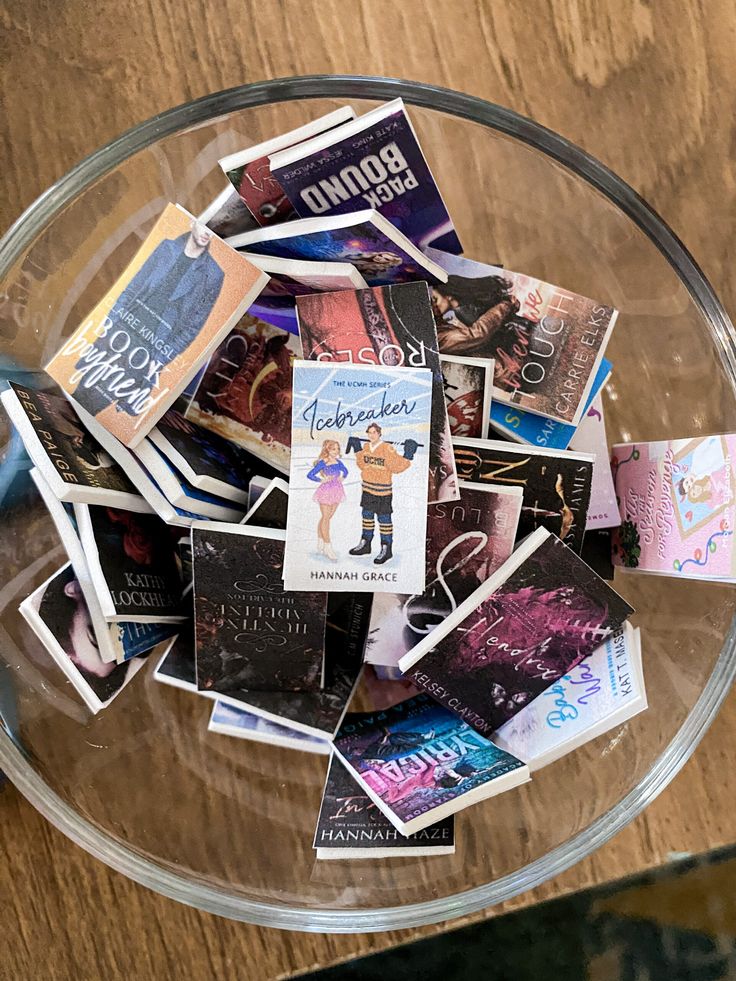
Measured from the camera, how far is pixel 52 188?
74 centimetres

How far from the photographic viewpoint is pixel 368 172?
0.69 metres

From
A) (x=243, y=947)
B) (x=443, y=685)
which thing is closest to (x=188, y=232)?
(x=443, y=685)

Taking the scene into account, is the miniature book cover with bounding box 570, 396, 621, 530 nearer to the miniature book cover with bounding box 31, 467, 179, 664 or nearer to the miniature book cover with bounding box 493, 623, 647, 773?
the miniature book cover with bounding box 493, 623, 647, 773

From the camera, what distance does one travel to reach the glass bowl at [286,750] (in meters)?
0.75

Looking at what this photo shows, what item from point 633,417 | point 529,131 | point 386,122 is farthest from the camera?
point 633,417

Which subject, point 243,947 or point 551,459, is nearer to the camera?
point 551,459

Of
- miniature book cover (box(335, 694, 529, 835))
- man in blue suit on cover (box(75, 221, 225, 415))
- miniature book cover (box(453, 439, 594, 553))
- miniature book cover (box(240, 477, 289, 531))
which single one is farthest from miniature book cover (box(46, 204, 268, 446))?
miniature book cover (box(335, 694, 529, 835))

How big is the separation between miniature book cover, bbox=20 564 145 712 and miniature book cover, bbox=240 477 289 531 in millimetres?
169

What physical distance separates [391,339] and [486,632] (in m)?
0.27

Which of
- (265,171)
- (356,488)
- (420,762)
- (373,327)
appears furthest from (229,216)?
(420,762)

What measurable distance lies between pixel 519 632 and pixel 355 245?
1.18 feet

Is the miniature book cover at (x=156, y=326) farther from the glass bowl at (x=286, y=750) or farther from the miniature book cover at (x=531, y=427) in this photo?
the miniature book cover at (x=531, y=427)

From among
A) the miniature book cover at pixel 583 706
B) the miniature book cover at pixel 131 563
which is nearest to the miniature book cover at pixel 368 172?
Result: the miniature book cover at pixel 131 563

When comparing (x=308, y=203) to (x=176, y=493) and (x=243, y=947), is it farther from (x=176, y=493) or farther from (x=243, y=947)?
(x=243, y=947)
